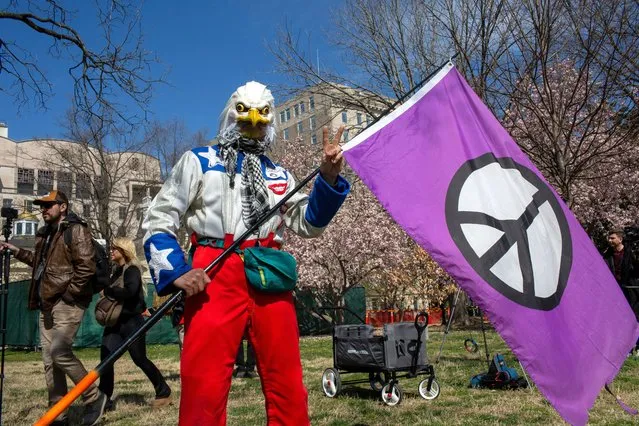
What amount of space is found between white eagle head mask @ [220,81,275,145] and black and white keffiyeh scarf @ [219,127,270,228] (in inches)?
1.7

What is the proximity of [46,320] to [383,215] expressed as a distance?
1917cm

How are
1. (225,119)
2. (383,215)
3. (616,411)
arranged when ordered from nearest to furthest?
(225,119) < (616,411) < (383,215)

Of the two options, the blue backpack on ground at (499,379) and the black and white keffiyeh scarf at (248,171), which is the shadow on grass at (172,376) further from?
the black and white keffiyeh scarf at (248,171)

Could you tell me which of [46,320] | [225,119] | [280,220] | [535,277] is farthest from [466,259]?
[46,320]

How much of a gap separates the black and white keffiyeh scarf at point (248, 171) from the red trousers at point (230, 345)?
0.81 ft

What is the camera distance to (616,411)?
212 inches

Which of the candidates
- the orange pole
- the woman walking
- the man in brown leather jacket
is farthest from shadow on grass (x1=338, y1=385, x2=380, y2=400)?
the orange pole

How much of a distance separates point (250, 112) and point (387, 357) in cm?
406

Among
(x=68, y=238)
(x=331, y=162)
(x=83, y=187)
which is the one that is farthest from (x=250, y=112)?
(x=83, y=187)

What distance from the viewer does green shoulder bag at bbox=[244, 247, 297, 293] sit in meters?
2.75

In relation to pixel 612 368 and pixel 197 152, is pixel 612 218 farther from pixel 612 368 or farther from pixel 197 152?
pixel 197 152

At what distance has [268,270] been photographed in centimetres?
277

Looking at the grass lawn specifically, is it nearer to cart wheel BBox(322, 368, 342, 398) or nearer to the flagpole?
cart wheel BBox(322, 368, 342, 398)

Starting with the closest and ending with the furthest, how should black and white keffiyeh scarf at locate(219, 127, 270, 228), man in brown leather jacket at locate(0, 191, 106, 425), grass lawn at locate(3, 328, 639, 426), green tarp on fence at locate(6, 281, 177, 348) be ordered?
black and white keffiyeh scarf at locate(219, 127, 270, 228), grass lawn at locate(3, 328, 639, 426), man in brown leather jacket at locate(0, 191, 106, 425), green tarp on fence at locate(6, 281, 177, 348)
